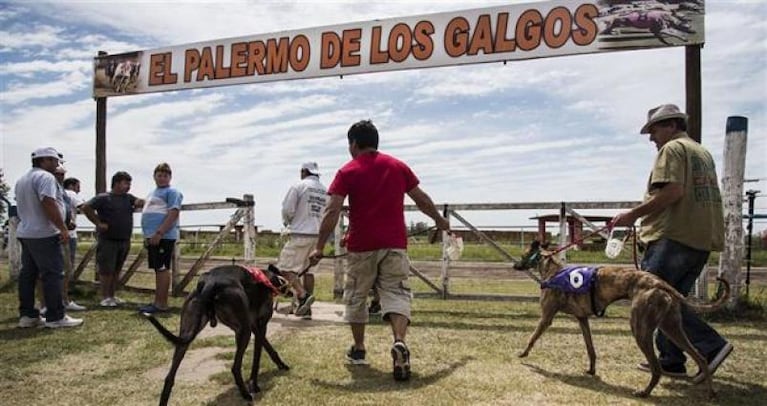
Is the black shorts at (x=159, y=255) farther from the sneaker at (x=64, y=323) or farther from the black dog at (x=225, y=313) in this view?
the black dog at (x=225, y=313)

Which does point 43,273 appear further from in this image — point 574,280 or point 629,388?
point 629,388

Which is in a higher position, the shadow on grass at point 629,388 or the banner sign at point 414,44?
the banner sign at point 414,44

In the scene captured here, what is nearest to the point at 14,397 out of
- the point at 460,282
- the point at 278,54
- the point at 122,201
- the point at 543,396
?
the point at 543,396

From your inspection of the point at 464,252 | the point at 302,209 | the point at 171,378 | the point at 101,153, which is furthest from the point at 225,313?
the point at 464,252

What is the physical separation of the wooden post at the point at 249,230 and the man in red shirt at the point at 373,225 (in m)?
3.95

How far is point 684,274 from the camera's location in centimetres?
443

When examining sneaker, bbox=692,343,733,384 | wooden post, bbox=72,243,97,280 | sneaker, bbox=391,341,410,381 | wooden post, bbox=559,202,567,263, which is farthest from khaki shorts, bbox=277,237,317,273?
wooden post, bbox=72,243,97,280

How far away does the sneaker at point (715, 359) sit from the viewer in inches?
165

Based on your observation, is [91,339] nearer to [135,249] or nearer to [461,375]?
[461,375]

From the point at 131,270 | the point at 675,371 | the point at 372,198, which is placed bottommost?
the point at 675,371

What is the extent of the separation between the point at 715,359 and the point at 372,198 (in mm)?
2807

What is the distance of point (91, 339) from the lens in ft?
19.9

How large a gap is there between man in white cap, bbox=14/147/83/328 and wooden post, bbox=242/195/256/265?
2.59 meters

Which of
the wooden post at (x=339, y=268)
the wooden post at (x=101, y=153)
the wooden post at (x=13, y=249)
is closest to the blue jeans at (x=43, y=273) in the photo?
the wooden post at (x=339, y=268)
